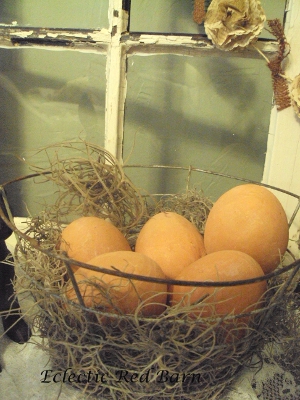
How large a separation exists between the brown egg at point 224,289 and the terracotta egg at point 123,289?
4cm

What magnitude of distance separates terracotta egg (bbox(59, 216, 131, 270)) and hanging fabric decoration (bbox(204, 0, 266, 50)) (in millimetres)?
418

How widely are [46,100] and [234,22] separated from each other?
46 cm

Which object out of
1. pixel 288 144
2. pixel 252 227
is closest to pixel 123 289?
pixel 252 227

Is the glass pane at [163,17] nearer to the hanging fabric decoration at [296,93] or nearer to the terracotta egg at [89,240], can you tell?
the hanging fabric decoration at [296,93]

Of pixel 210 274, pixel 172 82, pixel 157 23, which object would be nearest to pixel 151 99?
pixel 172 82

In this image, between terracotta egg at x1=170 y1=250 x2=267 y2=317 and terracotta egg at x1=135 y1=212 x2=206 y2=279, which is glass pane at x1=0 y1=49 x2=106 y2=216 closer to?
terracotta egg at x1=135 y1=212 x2=206 y2=279

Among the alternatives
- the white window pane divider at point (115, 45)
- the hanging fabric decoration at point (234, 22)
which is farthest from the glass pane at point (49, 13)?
the hanging fabric decoration at point (234, 22)

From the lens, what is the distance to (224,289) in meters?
0.49

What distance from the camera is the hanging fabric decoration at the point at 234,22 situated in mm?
713

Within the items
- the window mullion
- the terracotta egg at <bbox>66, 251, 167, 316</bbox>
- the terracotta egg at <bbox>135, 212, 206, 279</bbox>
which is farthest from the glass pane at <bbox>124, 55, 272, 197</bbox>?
the terracotta egg at <bbox>66, 251, 167, 316</bbox>

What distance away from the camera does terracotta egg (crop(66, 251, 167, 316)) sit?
0.48 m

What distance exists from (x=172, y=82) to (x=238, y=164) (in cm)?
24

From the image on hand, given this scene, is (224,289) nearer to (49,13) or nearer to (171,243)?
(171,243)

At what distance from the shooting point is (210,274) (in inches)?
20.3
